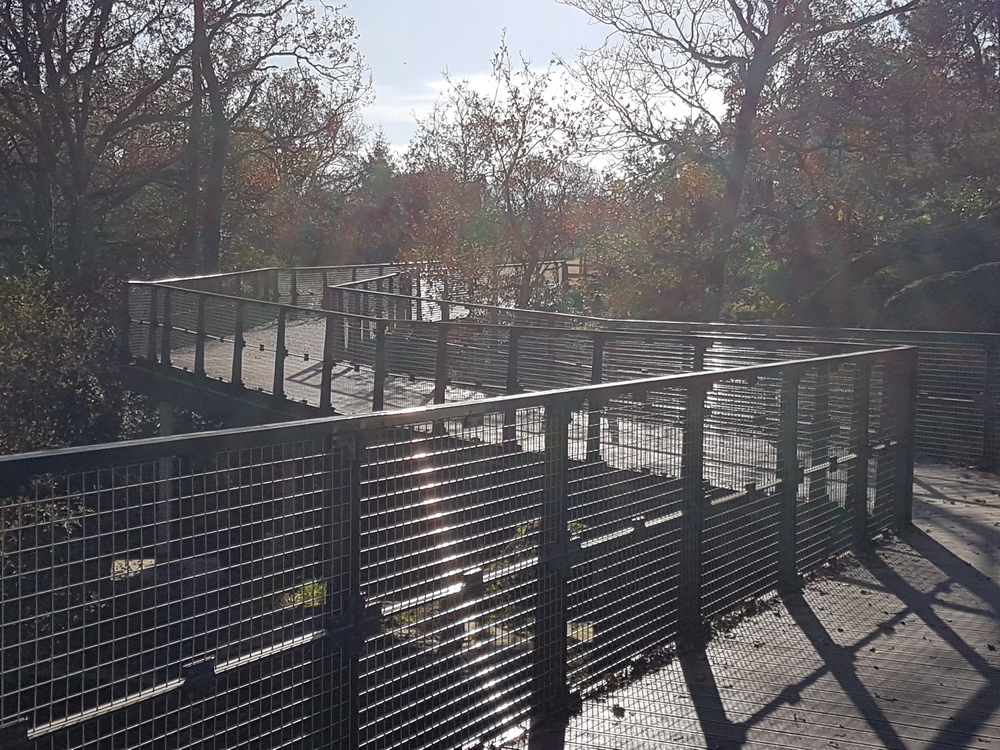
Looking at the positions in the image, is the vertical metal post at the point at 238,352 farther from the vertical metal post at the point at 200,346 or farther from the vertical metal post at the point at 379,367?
the vertical metal post at the point at 379,367

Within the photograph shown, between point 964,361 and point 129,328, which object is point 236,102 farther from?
point 964,361

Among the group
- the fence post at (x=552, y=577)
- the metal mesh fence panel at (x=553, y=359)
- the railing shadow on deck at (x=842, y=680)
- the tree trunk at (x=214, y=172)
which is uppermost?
the tree trunk at (x=214, y=172)

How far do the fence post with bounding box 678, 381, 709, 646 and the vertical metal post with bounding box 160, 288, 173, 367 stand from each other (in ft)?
43.8

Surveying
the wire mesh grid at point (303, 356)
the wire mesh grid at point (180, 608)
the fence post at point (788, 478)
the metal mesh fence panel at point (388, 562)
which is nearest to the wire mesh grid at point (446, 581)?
the metal mesh fence panel at point (388, 562)

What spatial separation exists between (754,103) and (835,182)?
4.97m

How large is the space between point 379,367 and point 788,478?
678 centimetres

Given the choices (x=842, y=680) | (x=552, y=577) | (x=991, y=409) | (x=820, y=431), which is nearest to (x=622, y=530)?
(x=552, y=577)

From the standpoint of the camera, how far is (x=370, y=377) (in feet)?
47.1

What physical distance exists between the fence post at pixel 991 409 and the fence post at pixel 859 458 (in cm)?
484

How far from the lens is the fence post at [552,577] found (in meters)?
5.04

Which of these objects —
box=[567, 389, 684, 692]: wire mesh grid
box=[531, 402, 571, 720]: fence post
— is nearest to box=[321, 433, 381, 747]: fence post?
box=[531, 402, 571, 720]: fence post

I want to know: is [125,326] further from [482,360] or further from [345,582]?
[345,582]

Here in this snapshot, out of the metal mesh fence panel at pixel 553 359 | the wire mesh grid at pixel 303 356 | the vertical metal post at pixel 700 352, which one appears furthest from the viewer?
the wire mesh grid at pixel 303 356

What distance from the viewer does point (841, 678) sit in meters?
5.64
